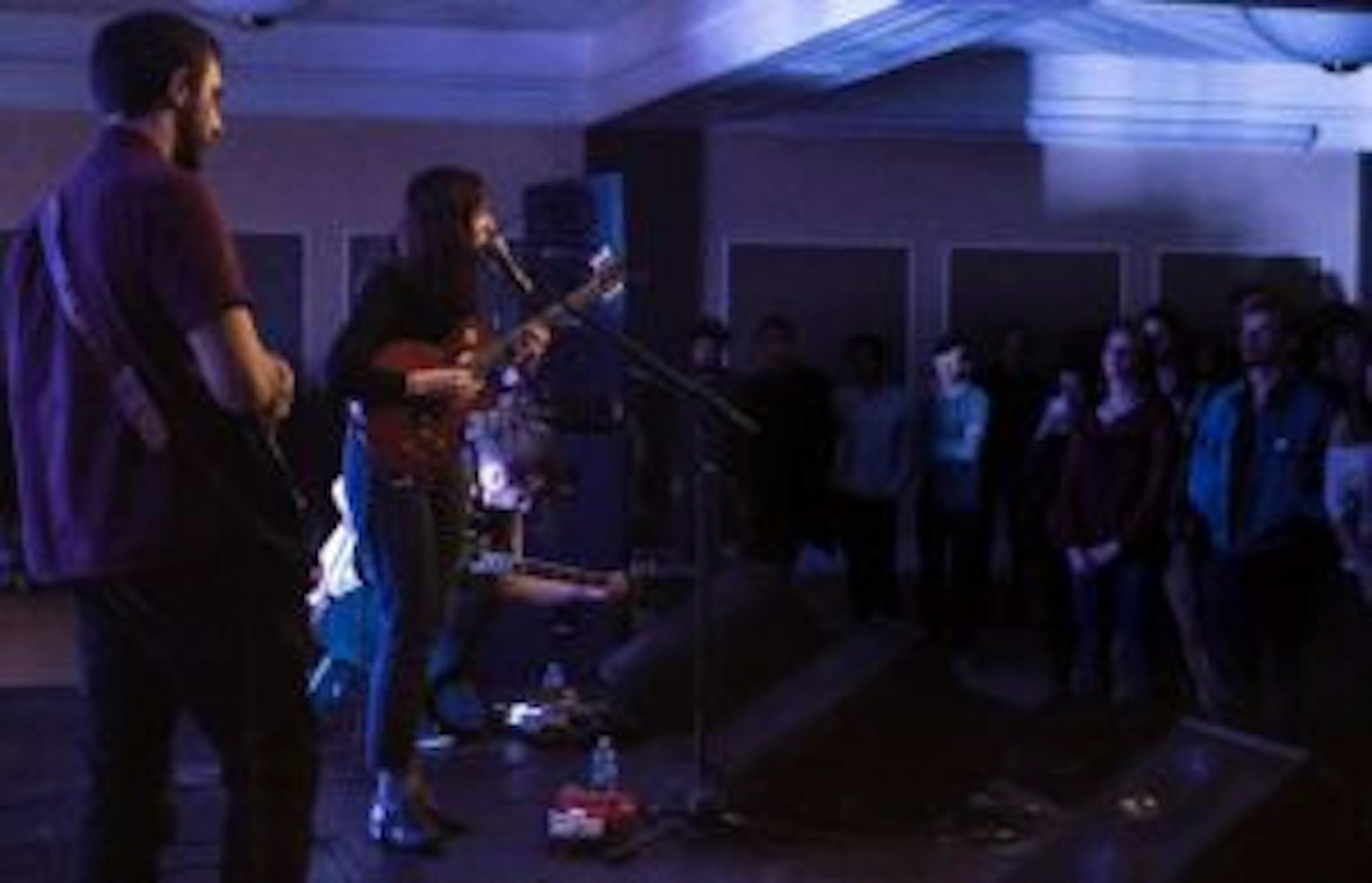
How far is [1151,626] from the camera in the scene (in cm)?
771

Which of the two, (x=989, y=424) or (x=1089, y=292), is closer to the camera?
(x=989, y=424)

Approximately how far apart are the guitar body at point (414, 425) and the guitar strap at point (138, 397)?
5.68 ft

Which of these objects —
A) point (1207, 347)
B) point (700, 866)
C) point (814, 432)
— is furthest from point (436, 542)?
point (814, 432)

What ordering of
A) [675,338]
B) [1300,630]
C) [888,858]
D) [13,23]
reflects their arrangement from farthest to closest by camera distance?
[675,338]
[13,23]
[1300,630]
[888,858]

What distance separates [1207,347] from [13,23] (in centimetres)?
620

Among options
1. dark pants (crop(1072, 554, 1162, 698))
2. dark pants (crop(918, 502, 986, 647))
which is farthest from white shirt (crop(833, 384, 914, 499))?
dark pants (crop(1072, 554, 1162, 698))

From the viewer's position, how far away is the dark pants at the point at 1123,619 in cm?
760

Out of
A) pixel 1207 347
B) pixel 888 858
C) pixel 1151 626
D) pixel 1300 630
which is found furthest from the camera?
pixel 1207 347

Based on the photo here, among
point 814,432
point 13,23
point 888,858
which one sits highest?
point 13,23

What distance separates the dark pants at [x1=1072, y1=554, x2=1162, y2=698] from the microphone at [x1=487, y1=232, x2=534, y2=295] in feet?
10.7

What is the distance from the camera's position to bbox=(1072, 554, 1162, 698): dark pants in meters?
7.60

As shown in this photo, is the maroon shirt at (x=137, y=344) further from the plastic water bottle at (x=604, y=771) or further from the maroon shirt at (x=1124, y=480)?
the maroon shirt at (x=1124, y=480)

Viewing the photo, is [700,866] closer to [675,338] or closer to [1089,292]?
[675,338]

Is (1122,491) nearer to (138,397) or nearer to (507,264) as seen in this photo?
(507,264)
